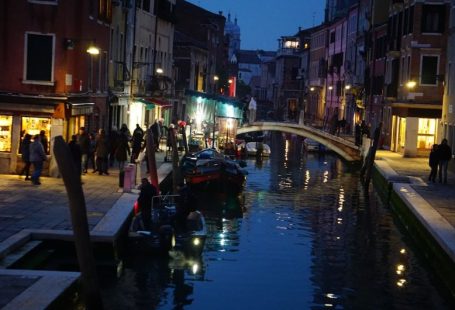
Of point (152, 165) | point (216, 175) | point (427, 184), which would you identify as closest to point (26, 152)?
point (152, 165)

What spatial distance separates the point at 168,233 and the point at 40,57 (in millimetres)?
9357

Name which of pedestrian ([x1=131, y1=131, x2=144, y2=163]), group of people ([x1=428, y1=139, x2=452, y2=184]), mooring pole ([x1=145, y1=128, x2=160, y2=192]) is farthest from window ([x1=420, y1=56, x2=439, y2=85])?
mooring pole ([x1=145, y1=128, x2=160, y2=192])

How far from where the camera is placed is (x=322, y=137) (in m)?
55.8

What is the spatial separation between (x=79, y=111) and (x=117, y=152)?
8.54ft

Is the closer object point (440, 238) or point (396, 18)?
point (440, 238)

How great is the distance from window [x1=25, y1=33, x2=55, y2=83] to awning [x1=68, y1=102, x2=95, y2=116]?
3.54 feet

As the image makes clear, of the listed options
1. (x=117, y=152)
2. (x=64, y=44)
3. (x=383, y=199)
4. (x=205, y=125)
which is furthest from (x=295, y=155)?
(x=64, y=44)

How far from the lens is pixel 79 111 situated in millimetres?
29234

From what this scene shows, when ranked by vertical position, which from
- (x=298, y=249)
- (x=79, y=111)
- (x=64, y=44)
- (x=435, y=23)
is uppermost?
(x=435, y=23)

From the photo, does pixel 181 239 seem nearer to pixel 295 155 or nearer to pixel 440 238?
pixel 440 238

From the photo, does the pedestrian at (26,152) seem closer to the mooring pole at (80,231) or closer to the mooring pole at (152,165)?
the mooring pole at (152,165)

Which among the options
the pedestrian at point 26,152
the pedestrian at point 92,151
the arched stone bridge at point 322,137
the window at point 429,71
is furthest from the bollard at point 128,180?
the arched stone bridge at point 322,137

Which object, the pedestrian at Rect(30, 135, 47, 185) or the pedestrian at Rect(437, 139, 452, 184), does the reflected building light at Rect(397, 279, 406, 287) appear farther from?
the pedestrian at Rect(437, 139, 452, 184)

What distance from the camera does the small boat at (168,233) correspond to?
20.3m
